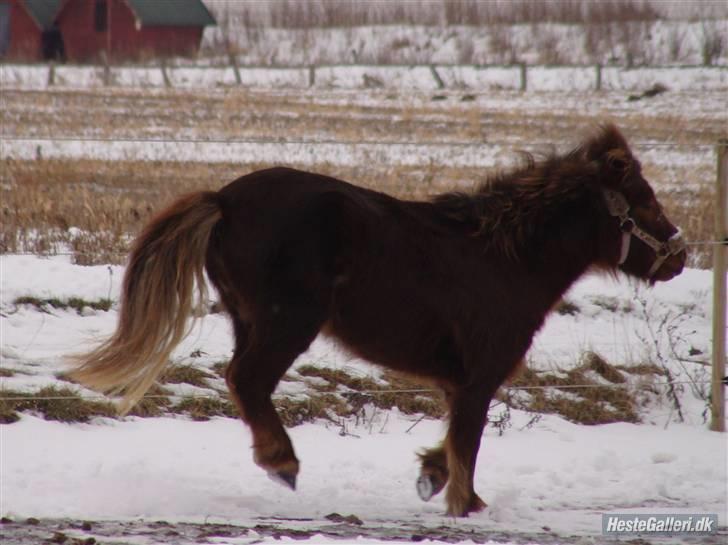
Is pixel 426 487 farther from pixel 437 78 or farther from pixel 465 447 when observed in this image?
pixel 437 78

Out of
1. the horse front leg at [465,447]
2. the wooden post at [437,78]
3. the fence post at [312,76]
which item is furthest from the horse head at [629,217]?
the fence post at [312,76]

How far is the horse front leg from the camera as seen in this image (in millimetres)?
4961

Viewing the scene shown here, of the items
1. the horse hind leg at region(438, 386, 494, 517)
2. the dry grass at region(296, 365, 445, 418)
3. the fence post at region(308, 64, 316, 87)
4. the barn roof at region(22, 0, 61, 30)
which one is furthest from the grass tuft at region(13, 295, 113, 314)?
the barn roof at region(22, 0, 61, 30)

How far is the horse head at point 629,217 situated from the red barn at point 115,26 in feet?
112

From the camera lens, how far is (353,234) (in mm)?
4734

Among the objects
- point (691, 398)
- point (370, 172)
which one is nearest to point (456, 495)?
point (691, 398)

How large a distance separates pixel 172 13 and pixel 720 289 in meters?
34.4

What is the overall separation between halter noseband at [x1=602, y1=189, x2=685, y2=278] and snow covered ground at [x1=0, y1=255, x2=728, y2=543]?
418 mm

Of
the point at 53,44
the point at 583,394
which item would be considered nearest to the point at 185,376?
the point at 583,394

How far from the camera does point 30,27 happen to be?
40719mm

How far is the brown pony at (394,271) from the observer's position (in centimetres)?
469

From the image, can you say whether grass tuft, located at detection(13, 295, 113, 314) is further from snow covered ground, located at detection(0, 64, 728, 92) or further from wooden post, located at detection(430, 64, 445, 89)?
wooden post, located at detection(430, 64, 445, 89)

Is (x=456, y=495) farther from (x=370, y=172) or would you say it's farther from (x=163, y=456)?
(x=370, y=172)

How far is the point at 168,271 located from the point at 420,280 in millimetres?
1114
